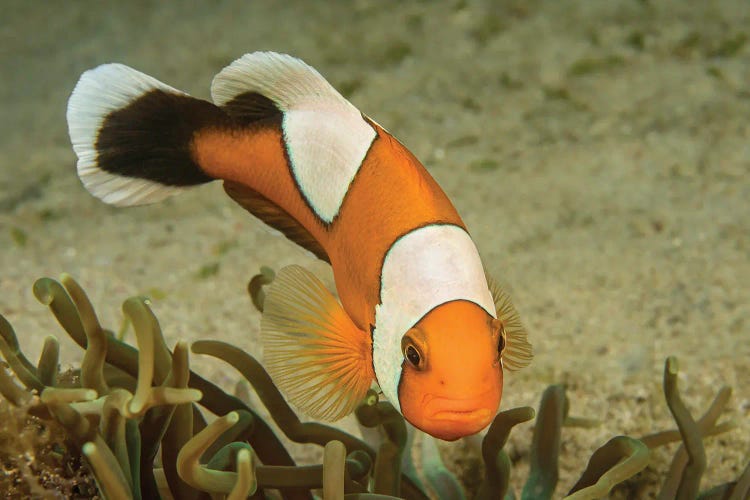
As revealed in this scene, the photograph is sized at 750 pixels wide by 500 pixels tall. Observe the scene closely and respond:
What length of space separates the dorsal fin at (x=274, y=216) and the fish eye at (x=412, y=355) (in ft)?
1.29

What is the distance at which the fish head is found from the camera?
37.8 inches

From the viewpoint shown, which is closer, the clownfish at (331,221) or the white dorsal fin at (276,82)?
the clownfish at (331,221)

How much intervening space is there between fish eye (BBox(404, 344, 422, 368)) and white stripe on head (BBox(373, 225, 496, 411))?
0.03 meters

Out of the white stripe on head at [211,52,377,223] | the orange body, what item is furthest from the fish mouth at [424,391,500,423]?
the white stripe on head at [211,52,377,223]

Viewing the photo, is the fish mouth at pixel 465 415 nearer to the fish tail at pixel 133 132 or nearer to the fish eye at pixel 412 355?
the fish eye at pixel 412 355

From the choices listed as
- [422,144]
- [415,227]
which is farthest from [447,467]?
[422,144]

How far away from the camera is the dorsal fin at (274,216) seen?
1.37m

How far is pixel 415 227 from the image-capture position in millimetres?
1097

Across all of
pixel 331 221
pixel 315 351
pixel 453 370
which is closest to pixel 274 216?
pixel 331 221

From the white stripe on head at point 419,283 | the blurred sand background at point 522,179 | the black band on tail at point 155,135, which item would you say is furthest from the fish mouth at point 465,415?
the black band on tail at point 155,135

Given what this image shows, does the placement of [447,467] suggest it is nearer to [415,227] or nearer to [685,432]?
[685,432]

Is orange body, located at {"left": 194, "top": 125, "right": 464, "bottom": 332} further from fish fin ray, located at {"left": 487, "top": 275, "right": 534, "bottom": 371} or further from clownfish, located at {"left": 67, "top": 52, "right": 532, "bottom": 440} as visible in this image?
fish fin ray, located at {"left": 487, "top": 275, "right": 534, "bottom": 371}

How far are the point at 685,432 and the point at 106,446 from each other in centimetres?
98

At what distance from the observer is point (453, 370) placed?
3.16 ft
